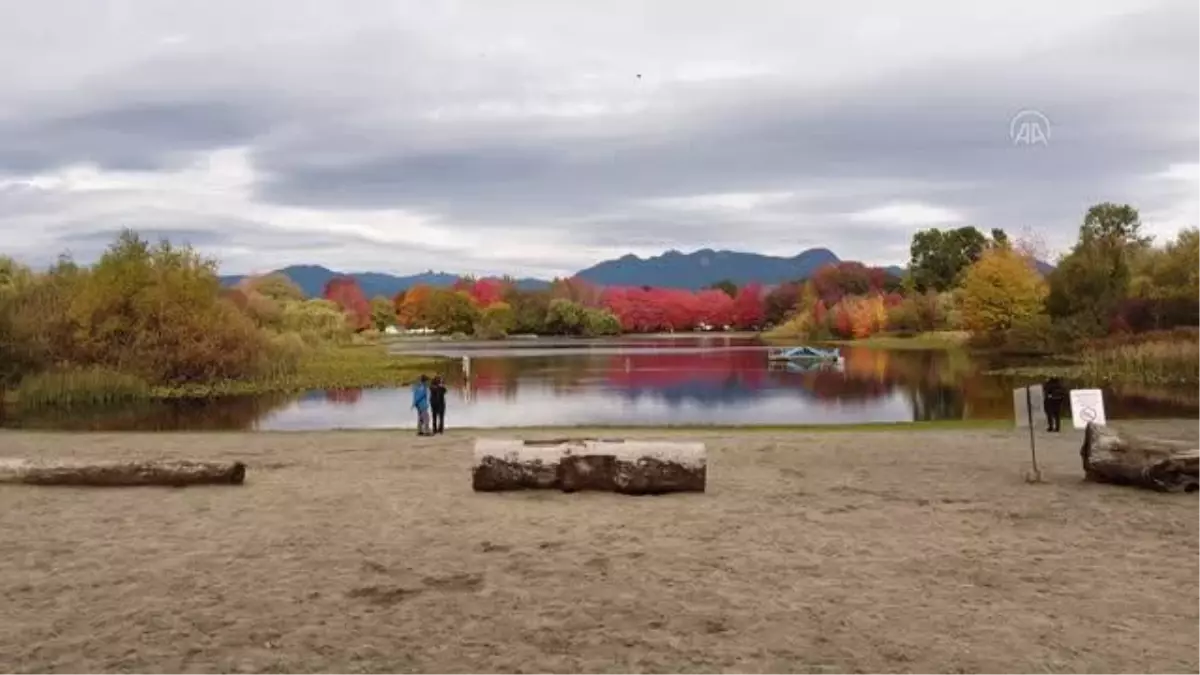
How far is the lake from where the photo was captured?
29562 millimetres

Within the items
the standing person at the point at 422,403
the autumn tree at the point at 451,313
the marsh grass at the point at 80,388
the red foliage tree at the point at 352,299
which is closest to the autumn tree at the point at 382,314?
the red foliage tree at the point at 352,299

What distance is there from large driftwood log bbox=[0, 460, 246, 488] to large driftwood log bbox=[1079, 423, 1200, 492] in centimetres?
1054

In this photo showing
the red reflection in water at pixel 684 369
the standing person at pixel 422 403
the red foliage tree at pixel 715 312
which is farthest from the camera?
the red foliage tree at pixel 715 312

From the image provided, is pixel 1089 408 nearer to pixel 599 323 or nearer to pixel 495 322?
pixel 495 322

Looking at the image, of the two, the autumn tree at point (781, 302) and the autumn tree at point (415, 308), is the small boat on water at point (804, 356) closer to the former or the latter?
the autumn tree at point (781, 302)

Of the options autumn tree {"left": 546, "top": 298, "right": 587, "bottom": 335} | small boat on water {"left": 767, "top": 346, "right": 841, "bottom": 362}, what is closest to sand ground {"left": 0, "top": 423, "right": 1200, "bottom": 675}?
small boat on water {"left": 767, "top": 346, "right": 841, "bottom": 362}

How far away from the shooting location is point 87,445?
1911cm

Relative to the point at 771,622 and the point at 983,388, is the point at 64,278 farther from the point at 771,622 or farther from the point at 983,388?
the point at 771,622

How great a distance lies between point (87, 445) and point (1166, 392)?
3216 centimetres

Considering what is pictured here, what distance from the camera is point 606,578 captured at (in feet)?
25.0

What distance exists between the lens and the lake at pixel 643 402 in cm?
2956

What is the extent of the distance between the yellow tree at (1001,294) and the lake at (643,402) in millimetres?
21090

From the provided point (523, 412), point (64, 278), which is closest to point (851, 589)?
point (523, 412)

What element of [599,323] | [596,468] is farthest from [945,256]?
[596,468]
